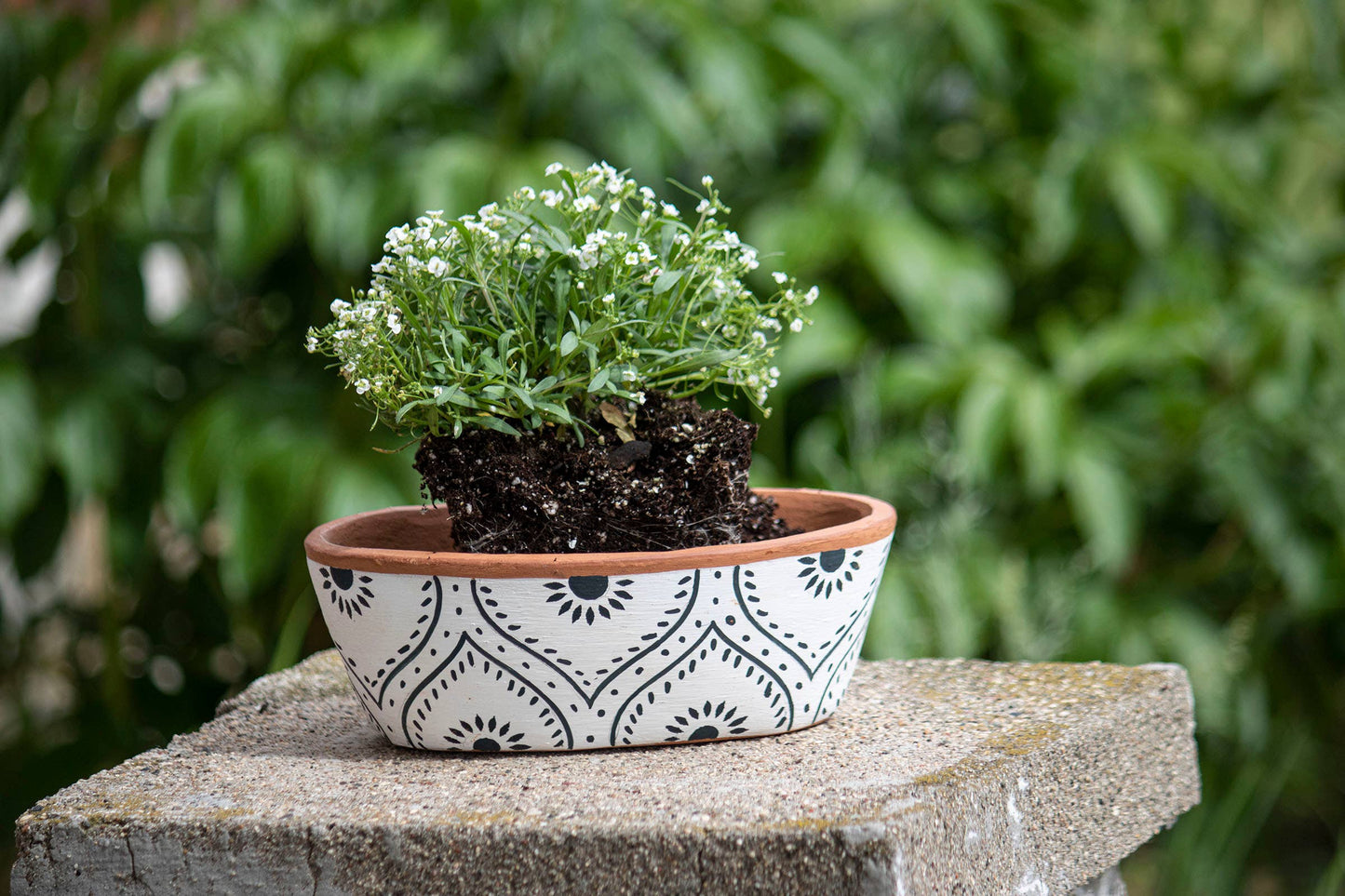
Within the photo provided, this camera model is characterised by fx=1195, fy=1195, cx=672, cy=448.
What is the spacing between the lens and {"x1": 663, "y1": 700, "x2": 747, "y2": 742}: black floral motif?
65 centimetres

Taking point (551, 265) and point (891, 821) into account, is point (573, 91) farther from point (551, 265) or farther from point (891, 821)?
point (891, 821)

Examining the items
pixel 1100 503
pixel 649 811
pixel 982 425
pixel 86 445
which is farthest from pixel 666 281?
pixel 86 445

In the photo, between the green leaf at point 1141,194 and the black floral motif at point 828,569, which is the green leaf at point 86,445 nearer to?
the black floral motif at point 828,569

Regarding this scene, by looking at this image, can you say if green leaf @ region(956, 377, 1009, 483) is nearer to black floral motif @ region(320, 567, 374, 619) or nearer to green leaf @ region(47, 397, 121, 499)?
black floral motif @ region(320, 567, 374, 619)

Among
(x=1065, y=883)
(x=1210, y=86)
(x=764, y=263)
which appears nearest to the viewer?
(x=1065, y=883)

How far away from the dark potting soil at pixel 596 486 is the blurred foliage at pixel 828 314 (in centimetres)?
55

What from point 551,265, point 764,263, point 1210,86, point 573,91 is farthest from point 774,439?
point 1210,86

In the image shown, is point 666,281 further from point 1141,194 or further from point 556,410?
point 1141,194

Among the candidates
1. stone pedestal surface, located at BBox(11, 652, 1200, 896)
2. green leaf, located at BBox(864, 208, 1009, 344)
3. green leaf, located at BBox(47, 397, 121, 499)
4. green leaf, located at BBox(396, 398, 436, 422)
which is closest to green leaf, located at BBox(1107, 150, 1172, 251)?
green leaf, located at BBox(864, 208, 1009, 344)

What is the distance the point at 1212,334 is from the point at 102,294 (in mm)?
1339

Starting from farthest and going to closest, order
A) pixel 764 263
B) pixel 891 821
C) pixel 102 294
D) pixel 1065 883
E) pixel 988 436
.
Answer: pixel 102 294 < pixel 764 263 < pixel 988 436 < pixel 1065 883 < pixel 891 821

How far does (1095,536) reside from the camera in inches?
49.8

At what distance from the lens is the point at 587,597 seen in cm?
62

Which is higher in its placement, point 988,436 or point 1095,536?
point 988,436
